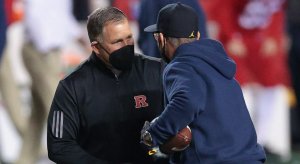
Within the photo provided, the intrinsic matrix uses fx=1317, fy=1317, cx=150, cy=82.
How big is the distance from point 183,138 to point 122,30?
733 mm

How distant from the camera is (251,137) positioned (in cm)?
593

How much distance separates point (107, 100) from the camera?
249 inches

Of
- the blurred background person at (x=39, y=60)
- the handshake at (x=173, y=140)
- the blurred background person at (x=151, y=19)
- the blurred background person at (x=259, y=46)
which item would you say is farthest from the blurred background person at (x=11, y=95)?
the handshake at (x=173, y=140)

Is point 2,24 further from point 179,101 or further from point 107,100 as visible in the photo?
point 179,101

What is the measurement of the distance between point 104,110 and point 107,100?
0.05 meters

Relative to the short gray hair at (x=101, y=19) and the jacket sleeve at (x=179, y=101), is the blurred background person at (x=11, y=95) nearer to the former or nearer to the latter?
the short gray hair at (x=101, y=19)

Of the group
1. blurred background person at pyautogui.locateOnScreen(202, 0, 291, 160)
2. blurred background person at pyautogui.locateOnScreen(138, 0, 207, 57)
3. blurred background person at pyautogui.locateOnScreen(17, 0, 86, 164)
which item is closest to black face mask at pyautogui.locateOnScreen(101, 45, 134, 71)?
blurred background person at pyautogui.locateOnScreen(138, 0, 207, 57)

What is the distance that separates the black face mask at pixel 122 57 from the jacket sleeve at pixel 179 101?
0.50 m

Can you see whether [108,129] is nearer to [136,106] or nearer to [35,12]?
[136,106]

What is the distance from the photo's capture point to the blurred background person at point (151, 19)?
7.42 meters

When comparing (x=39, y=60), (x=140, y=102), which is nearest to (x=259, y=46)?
(x=39, y=60)

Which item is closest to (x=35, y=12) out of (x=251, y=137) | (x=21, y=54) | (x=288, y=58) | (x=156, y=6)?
(x=21, y=54)

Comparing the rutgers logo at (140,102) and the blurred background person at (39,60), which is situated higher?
the rutgers logo at (140,102)

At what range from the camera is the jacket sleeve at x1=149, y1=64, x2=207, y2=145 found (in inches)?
221
